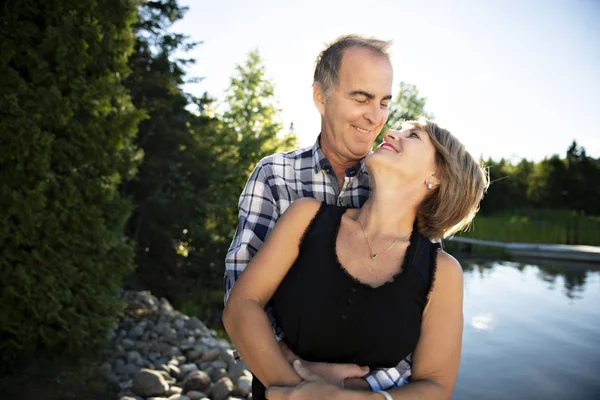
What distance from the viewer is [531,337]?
748 cm

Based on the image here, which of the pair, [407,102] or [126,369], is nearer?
[126,369]

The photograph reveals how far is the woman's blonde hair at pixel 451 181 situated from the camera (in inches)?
81.5

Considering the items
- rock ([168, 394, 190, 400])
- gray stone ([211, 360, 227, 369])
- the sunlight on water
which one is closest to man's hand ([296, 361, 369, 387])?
rock ([168, 394, 190, 400])

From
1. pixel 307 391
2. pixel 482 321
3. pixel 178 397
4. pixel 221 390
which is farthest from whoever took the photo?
pixel 482 321

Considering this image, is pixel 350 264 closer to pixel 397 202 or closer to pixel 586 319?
pixel 397 202

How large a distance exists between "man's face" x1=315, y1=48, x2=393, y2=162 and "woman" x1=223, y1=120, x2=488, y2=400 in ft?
1.17

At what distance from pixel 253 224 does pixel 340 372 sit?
2.24ft

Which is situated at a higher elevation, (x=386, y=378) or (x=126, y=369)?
(x=386, y=378)

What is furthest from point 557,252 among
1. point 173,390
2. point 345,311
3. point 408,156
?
point 345,311

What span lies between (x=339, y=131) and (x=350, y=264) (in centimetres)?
75

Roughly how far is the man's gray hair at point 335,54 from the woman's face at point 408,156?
524mm

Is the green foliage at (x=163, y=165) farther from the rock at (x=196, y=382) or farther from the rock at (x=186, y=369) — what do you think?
the rock at (x=196, y=382)

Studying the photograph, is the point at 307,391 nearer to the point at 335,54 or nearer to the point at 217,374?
the point at 335,54

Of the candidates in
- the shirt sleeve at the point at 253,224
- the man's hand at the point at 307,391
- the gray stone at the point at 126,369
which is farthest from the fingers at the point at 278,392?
the gray stone at the point at 126,369
